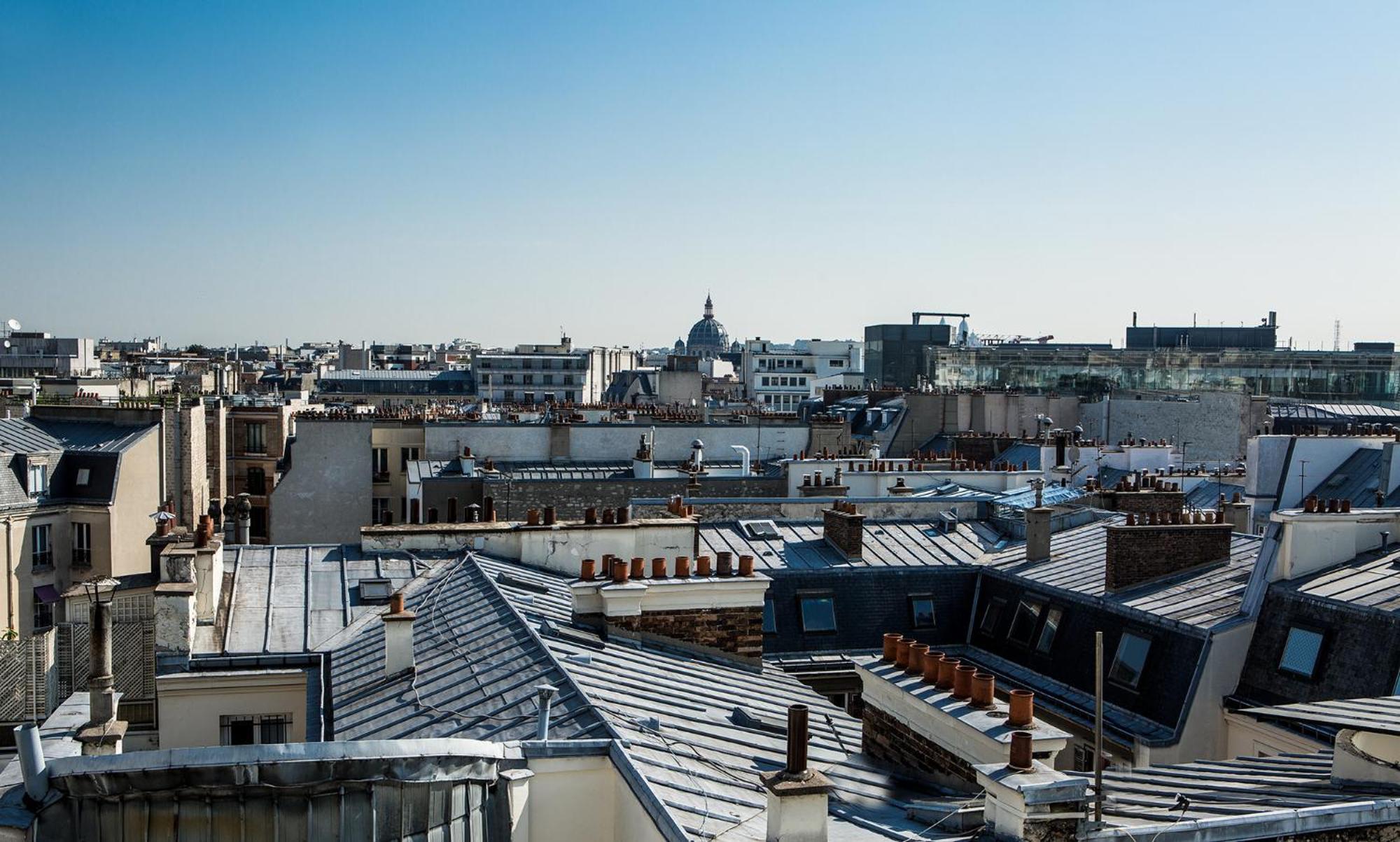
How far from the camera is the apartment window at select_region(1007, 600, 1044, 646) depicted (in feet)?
59.5

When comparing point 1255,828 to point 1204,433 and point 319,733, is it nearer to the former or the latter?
point 319,733

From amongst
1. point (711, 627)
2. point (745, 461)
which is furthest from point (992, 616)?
point (745, 461)

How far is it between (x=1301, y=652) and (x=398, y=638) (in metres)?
10.2

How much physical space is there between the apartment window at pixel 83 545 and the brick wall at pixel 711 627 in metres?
26.4

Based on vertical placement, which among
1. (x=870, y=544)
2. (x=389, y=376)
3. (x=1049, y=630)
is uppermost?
(x=389, y=376)

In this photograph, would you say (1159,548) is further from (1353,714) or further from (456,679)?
(456,679)

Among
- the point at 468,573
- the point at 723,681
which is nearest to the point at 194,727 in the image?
the point at 468,573

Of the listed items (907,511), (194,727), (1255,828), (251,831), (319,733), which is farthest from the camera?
(907,511)

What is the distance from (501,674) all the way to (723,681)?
2.74 metres

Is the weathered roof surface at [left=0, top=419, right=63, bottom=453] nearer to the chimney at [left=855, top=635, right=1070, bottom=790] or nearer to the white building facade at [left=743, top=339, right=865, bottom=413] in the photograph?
the chimney at [left=855, top=635, right=1070, bottom=790]

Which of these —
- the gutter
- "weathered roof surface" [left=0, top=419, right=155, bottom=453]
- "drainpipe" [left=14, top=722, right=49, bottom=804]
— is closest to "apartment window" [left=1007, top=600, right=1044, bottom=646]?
the gutter

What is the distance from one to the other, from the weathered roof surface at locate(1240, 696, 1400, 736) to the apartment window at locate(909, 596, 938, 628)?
9.12m

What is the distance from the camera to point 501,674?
11.3 meters

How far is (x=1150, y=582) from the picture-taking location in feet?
57.6
